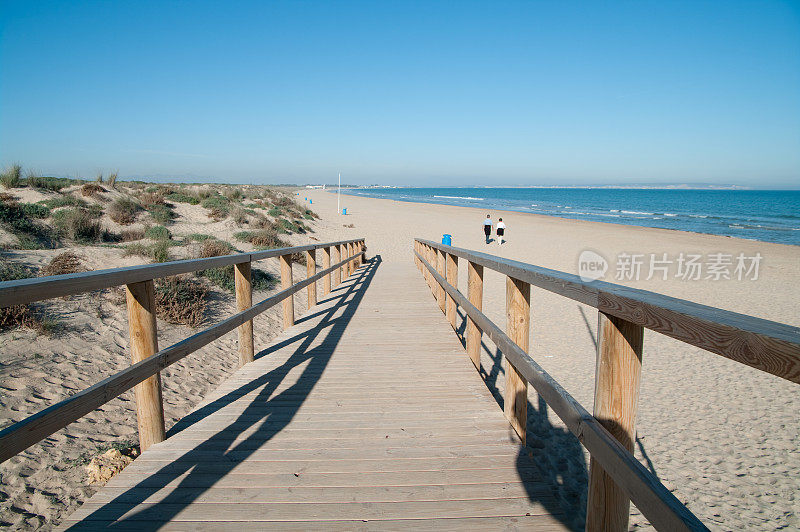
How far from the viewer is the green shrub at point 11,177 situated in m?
14.9

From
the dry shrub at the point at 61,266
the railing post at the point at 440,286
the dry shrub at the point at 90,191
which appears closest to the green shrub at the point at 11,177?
the dry shrub at the point at 90,191

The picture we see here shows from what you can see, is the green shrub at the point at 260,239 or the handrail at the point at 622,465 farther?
the green shrub at the point at 260,239

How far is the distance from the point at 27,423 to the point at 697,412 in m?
5.83

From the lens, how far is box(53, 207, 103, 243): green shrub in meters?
10.4

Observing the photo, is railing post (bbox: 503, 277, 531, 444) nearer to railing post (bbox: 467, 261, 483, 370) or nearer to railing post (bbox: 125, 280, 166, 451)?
railing post (bbox: 467, 261, 483, 370)

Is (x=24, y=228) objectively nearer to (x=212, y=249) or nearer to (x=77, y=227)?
(x=77, y=227)

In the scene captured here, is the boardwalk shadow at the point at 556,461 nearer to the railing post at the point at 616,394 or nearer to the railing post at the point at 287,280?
the railing post at the point at 616,394

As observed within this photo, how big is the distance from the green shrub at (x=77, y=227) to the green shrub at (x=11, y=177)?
5.95m

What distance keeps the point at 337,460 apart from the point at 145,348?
1.26 metres

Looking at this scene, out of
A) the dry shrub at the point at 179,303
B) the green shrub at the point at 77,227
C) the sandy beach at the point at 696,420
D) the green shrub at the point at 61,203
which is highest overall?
the green shrub at the point at 61,203

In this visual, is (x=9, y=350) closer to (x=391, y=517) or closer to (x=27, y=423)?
(x=27, y=423)

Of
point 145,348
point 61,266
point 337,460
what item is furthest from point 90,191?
point 337,460

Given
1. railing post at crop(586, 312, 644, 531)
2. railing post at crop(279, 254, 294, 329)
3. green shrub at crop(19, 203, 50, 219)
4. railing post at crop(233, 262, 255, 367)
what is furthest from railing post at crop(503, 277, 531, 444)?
green shrub at crop(19, 203, 50, 219)

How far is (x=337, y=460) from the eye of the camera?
262cm
